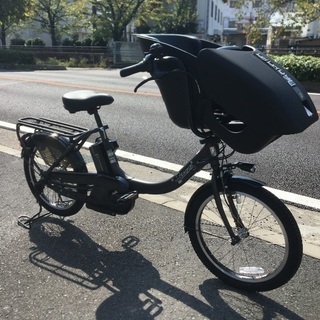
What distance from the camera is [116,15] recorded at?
36.3 metres

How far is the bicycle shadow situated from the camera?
8.59 ft

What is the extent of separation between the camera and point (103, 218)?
3854mm

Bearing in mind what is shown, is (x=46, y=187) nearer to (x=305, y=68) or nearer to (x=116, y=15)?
(x=305, y=68)

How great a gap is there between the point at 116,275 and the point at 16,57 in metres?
28.2

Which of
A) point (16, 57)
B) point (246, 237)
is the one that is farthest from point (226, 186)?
Result: point (16, 57)

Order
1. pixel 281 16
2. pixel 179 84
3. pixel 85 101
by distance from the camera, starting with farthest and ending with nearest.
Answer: pixel 281 16 < pixel 85 101 < pixel 179 84

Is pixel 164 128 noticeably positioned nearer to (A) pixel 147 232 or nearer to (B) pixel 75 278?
(A) pixel 147 232

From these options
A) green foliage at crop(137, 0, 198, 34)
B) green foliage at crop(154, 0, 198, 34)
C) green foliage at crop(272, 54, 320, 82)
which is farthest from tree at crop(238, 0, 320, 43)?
green foliage at crop(154, 0, 198, 34)

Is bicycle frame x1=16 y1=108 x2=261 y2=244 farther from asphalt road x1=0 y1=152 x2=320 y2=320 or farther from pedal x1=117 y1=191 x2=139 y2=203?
asphalt road x1=0 y1=152 x2=320 y2=320

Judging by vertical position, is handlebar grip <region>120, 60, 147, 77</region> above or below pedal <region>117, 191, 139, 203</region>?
above

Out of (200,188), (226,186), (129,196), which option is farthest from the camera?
(129,196)

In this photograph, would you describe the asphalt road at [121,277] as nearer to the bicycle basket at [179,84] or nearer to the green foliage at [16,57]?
the bicycle basket at [179,84]

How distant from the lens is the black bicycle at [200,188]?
2566 mm

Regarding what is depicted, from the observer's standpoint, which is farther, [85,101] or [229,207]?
[85,101]
